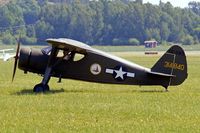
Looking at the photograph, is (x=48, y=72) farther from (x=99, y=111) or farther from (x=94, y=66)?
(x=99, y=111)

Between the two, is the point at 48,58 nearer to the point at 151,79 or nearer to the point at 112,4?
the point at 151,79

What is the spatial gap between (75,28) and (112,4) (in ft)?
55.8

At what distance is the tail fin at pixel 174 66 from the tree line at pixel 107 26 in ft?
388

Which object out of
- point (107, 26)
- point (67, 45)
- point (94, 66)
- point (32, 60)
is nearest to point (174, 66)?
point (94, 66)

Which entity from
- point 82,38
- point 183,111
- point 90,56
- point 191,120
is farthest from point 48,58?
point 82,38

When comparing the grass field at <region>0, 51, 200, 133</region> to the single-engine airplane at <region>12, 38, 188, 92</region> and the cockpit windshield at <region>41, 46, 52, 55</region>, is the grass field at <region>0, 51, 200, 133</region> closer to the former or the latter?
the single-engine airplane at <region>12, 38, 188, 92</region>

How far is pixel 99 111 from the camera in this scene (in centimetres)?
1388

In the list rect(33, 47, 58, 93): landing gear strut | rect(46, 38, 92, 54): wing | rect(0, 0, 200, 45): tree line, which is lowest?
rect(0, 0, 200, 45): tree line

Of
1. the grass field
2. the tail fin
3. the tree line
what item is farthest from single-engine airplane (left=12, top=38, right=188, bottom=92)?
the tree line

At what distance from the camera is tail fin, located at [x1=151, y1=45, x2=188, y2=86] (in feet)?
62.3

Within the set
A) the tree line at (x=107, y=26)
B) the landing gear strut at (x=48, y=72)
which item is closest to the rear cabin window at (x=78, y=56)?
the landing gear strut at (x=48, y=72)

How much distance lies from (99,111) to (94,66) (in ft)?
16.9

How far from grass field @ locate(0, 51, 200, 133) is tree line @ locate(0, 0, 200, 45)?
11963 centimetres

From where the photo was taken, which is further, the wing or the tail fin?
the tail fin
